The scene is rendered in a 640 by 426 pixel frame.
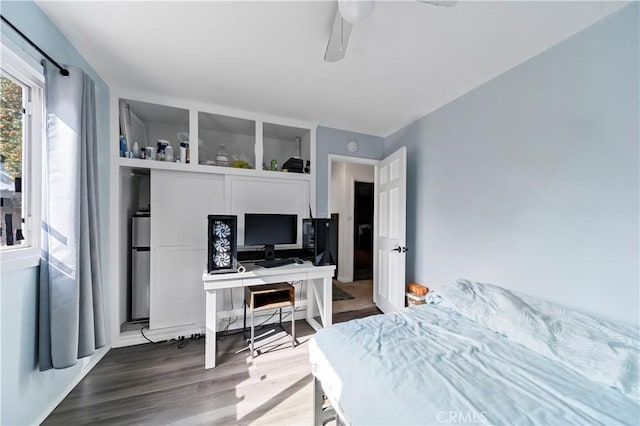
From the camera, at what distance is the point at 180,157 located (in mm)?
2541

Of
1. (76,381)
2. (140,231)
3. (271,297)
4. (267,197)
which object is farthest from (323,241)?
(76,381)

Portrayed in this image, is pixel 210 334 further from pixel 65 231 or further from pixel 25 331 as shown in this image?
pixel 65 231

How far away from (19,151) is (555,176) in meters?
3.38

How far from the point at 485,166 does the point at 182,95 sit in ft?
9.72

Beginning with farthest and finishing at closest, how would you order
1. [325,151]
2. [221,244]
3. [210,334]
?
[325,151], [221,244], [210,334]

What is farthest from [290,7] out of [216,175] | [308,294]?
[308,294]

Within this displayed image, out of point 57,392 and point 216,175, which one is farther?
point 216,175

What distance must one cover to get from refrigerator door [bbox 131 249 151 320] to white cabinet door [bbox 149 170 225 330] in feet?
0.85

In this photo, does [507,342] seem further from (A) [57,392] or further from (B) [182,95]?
(B) [182,95]

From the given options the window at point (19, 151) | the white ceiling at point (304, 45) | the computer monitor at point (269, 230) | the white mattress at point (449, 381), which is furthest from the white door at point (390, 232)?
the window at point (19, 151)

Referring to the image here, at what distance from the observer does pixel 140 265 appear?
2.61 metres

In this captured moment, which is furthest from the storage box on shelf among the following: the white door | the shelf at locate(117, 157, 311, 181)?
the white door

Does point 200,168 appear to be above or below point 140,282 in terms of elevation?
above

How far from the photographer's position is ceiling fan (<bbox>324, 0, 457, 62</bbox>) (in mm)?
1090
